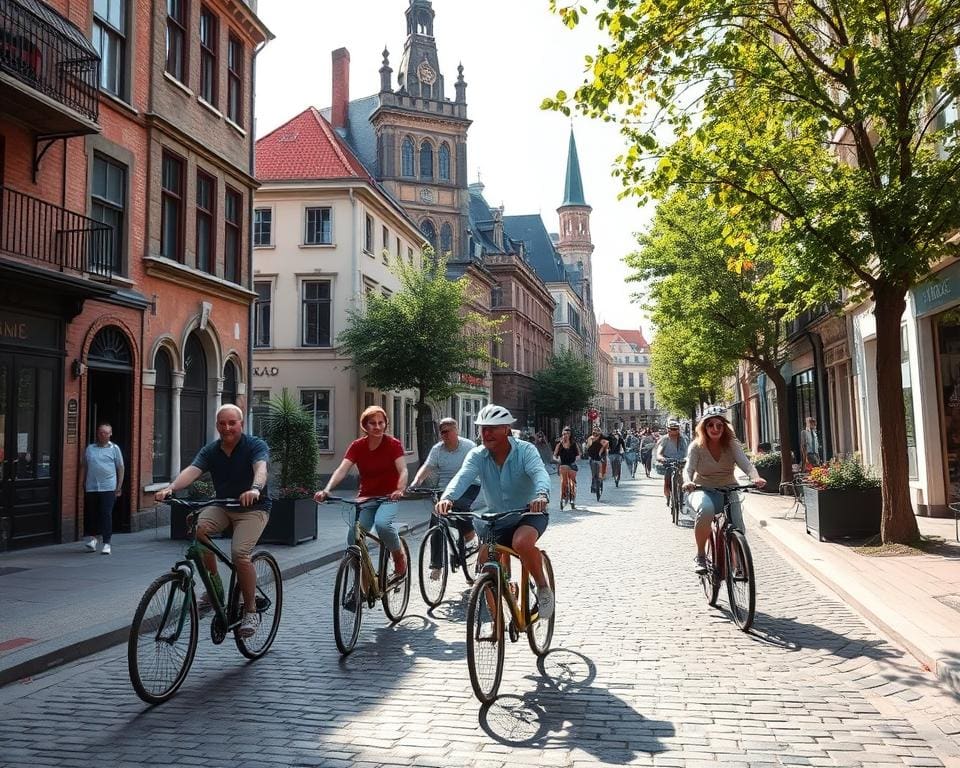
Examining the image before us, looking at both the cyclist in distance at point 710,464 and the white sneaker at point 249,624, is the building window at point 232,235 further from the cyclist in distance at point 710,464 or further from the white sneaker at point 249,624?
the white sneaker at point 249,624

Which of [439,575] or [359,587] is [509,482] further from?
[439,575]

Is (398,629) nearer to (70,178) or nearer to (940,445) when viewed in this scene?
(70,178)

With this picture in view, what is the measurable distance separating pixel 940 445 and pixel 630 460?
20231 mm

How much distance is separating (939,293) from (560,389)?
5117 cm

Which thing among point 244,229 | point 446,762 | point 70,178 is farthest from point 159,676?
point 244,229

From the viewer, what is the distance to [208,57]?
18625 mm

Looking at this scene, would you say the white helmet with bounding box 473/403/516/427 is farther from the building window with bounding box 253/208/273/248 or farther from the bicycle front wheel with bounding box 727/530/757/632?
the building window with bounding box 253/208/273/248

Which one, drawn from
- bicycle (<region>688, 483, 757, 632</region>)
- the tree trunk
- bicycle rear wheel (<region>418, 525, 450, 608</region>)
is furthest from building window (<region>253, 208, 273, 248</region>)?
bicycle (<region>688, 483, 757, 632</region>)

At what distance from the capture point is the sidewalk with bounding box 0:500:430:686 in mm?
6332

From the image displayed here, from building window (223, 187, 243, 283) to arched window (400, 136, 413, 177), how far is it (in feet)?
94.4

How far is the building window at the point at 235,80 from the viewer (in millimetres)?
19609

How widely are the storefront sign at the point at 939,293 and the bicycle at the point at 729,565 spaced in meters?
7.03

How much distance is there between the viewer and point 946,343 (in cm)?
1454

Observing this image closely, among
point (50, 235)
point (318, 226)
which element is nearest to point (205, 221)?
point (50, 235)
